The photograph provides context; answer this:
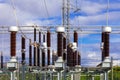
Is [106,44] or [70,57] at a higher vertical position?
[106,44]

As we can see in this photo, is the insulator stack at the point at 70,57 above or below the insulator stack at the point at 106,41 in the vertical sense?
below

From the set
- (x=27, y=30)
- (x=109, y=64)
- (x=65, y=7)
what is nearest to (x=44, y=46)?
(x=109, y=64)

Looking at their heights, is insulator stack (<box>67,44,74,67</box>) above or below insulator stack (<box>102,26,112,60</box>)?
below

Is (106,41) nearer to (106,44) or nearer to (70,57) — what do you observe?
(106,44)

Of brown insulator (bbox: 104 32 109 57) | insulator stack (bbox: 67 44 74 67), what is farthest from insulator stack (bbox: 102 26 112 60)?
insulator stack (bbox: 67 44 74 67)

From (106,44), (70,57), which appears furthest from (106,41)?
(70,57)

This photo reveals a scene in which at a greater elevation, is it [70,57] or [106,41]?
[106,41]

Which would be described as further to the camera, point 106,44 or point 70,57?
point 70,57

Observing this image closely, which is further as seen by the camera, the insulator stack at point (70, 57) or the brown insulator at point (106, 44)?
the insulator stack at point (70, 57)

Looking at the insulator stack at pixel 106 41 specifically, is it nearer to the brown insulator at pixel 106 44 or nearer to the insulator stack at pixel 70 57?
the brown insulator at pixel 106 44

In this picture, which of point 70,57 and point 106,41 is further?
point 70,57

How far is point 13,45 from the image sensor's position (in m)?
12.9

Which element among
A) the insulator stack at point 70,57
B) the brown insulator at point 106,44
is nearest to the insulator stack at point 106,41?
→ the brown insulator at point 106,44

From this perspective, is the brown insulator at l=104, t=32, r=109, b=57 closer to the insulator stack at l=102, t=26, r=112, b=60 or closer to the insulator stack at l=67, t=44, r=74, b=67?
the insulator stack at l=102, t=26, r=112, b=60
